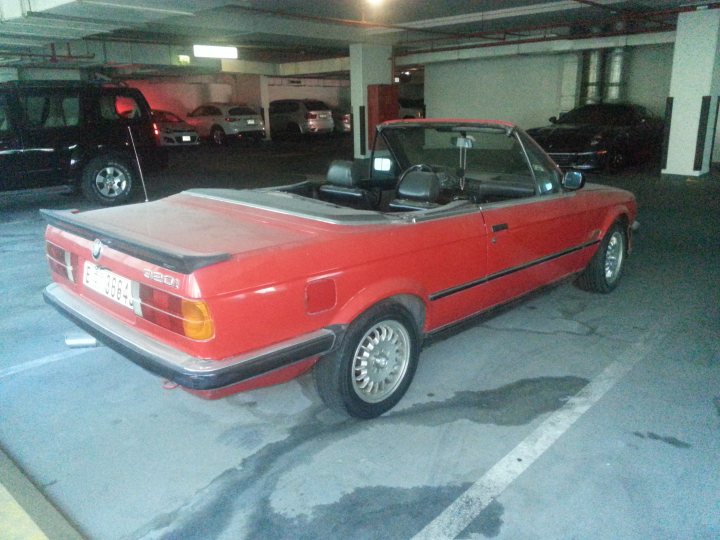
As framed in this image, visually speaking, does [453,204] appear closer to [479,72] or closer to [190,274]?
[190,274]

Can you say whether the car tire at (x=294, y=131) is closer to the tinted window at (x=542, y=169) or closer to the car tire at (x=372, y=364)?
the tinted window at (x=542, y=169)

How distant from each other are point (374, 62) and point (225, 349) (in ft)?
49.6

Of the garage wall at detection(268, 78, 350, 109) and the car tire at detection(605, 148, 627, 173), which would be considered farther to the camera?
the garage wall at detection(268, 78, 350, 109)

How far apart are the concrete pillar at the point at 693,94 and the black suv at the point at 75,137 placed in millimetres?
10226

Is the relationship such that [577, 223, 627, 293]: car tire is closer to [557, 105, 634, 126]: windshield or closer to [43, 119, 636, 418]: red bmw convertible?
[43, 119, 636, 418]: red bmw convertible

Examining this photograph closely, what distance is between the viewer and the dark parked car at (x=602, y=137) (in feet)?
38.6

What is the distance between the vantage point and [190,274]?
7.50 feet

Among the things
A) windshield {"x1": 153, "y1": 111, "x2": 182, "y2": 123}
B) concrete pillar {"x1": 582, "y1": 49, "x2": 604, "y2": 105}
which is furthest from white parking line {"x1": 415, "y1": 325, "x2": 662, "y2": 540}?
windshield {"x1": 153, "y1": 111, "x2": 182, "y2": 123}

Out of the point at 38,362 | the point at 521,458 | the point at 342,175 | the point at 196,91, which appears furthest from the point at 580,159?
the point at 196,91

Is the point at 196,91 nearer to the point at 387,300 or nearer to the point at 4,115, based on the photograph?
the point at 4,115

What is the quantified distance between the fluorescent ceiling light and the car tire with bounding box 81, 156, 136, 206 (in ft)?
21.3

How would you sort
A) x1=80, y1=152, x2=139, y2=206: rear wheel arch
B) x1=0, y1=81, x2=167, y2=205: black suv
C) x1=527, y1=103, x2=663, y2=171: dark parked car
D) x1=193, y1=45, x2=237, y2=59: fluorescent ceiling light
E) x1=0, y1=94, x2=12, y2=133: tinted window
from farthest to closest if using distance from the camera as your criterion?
x1=193, y1=45, x2=237, y2=59: fluorescent ceiling light < x1=527, y1=103, x2=663, y2=171: dark parked car < x1=80, y1=152, x2=139, y2=206: rear wheel arch < x1=0, y1=81, x2=167, y2=205: black suv < x1=0, y1=94, x2=12, y2=133: tinted window

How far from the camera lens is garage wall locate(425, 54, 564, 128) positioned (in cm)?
1761

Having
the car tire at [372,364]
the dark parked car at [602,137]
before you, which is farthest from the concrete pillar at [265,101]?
the car tire at [372,364]
